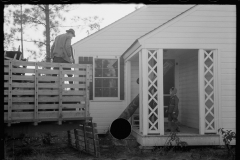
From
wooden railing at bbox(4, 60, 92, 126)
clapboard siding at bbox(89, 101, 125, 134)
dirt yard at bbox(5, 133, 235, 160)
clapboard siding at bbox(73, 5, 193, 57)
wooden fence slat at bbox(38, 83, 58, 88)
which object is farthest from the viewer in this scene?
clapboard siding at bbox(73, 5, 193, 57)

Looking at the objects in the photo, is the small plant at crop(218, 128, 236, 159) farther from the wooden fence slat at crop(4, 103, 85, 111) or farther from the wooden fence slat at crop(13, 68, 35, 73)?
the wooden fence slat at crop(13, 68, 35, 73)

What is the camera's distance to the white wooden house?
347 inches

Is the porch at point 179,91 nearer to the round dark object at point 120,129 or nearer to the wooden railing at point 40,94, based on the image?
the wooden railing at point 40,94

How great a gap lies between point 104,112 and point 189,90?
11.3 feet

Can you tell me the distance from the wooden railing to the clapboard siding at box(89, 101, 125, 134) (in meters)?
4.05

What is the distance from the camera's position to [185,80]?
1195 centimetres

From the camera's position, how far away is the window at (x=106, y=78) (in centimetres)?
1222

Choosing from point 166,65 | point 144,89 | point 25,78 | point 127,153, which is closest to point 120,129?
point 25,78

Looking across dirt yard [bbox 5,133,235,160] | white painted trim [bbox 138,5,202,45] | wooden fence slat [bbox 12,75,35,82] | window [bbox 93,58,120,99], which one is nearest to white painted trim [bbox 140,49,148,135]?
white painted trim [bbox 138,5,202,45]

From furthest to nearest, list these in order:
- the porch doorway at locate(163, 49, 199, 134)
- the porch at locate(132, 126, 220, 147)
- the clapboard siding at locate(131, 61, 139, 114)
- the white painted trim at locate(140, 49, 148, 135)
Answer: the clapboard siding at locate(131, 61, 139, 114) → the porch doorway at locate(163, 49, 199, 134) → the white painted trim at locate(140, 49, 148, 135) → the porch at locate(132, 126, 220, 147)

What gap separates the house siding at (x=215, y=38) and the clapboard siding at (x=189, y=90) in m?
1.66

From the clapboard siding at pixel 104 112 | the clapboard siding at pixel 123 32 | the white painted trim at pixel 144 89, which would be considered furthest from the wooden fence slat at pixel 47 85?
the clapboard siding at pixel 123 32

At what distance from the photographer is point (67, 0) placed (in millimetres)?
2961

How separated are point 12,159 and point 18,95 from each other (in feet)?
6.30
